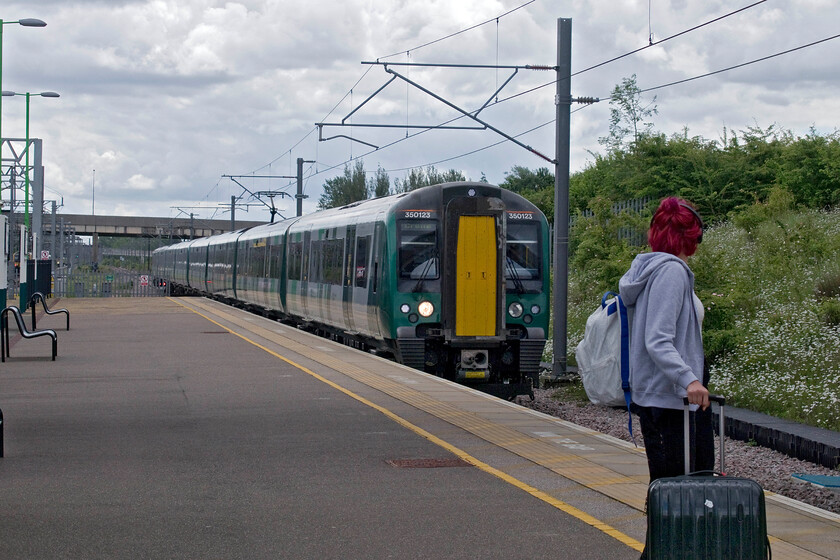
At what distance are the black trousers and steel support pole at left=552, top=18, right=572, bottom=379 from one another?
13274 millimetres

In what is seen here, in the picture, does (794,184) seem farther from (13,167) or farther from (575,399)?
(13,167)

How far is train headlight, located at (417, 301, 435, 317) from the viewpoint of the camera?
685 inches

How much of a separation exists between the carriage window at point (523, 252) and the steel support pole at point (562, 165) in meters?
0.60

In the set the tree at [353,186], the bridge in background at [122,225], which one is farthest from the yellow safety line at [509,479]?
the bridge in background at [122,225]

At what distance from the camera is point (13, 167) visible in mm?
44781

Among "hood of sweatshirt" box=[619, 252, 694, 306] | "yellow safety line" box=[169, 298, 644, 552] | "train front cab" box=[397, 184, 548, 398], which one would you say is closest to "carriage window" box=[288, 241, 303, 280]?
"train front cab" box=[397, 184, 548, 398]

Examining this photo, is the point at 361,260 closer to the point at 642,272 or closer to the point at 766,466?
the point at 766,466

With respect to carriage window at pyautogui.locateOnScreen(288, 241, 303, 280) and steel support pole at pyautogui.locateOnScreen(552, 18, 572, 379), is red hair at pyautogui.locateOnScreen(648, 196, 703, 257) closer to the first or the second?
steel support pole at pyautogui.locateOnScreen(552, 18, 572, 379)

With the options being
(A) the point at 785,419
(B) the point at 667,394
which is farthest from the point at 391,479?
(A) the point at 785,419

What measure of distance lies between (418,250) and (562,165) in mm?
2809

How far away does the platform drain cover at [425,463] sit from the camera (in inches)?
350

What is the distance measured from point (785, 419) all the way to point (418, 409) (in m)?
3.93

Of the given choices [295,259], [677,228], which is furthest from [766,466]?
[295,259]

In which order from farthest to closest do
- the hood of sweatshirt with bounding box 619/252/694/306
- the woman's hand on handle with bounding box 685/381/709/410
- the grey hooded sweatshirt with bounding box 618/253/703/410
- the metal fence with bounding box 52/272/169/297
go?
1. the metal fence with bounding box 52/272/169/297
2. the hood of sweatshirt with bounding box 619/252/694/306
3. the grey hooded sweatshirt with bounding box 618/253/703/410
4. the woman's hand on handle with bounding box 685/381/709/410
